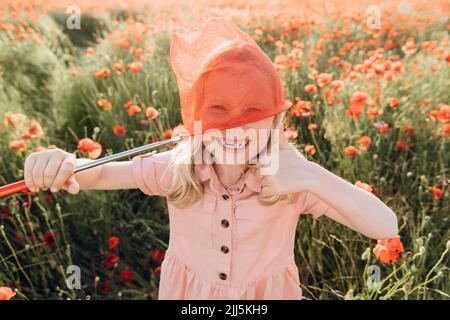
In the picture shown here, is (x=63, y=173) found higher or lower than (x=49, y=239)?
higher

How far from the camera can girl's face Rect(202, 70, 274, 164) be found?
126 cm

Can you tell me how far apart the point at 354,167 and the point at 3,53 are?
90.7 inches

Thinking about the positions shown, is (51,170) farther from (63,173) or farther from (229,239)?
(229,239)

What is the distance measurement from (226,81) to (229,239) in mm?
390

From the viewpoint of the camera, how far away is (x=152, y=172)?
1.51m

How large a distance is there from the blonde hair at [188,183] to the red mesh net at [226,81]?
0.41 ft

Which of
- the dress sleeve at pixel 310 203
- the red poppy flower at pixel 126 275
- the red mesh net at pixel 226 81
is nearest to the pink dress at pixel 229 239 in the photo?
the dress sleeve at pixel 310 203

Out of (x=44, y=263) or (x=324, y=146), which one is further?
(x=324, y=146)

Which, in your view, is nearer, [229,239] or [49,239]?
[229,239]

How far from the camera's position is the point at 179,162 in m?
1.47

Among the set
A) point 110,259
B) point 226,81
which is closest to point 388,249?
point 226,81

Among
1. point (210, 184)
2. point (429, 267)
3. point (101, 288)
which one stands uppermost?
point (210, 184)

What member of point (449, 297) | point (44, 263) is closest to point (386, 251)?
point (449, 297)

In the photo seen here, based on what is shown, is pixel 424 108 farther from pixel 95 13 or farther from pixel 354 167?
pixel 95 13
